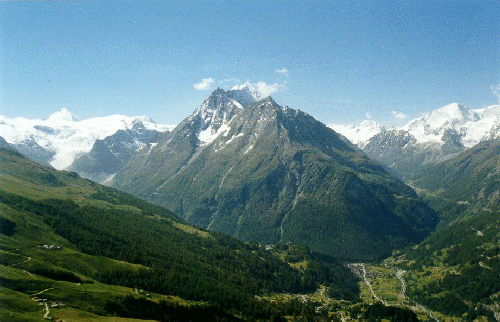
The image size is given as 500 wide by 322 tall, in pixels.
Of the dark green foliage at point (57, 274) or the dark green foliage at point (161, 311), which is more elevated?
the dark green foliage at point (57, 274)

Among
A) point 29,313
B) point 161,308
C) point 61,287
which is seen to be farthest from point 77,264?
point 29,313

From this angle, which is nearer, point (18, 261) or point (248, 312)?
point (18, 261)

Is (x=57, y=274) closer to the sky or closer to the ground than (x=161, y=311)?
closer to the sky

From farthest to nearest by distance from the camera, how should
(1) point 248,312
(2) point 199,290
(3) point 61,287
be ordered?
(2) point 199,290, (1) point 248,312, (3) point 61,287

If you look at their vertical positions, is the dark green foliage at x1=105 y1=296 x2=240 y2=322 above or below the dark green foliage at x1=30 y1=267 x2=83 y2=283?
below

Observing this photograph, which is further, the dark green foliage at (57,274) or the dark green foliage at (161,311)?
the dark green foliage at (57,274)

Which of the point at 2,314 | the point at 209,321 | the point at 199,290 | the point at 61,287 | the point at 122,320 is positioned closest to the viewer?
the point at 2,314

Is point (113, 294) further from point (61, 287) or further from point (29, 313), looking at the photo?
point (29, 313)

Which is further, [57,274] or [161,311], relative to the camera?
[57,274]

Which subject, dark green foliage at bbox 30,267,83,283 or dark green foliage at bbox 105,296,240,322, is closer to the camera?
dark green foliage at bbox 105,296,240,322

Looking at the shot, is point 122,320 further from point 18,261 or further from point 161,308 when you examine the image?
point 18,261
